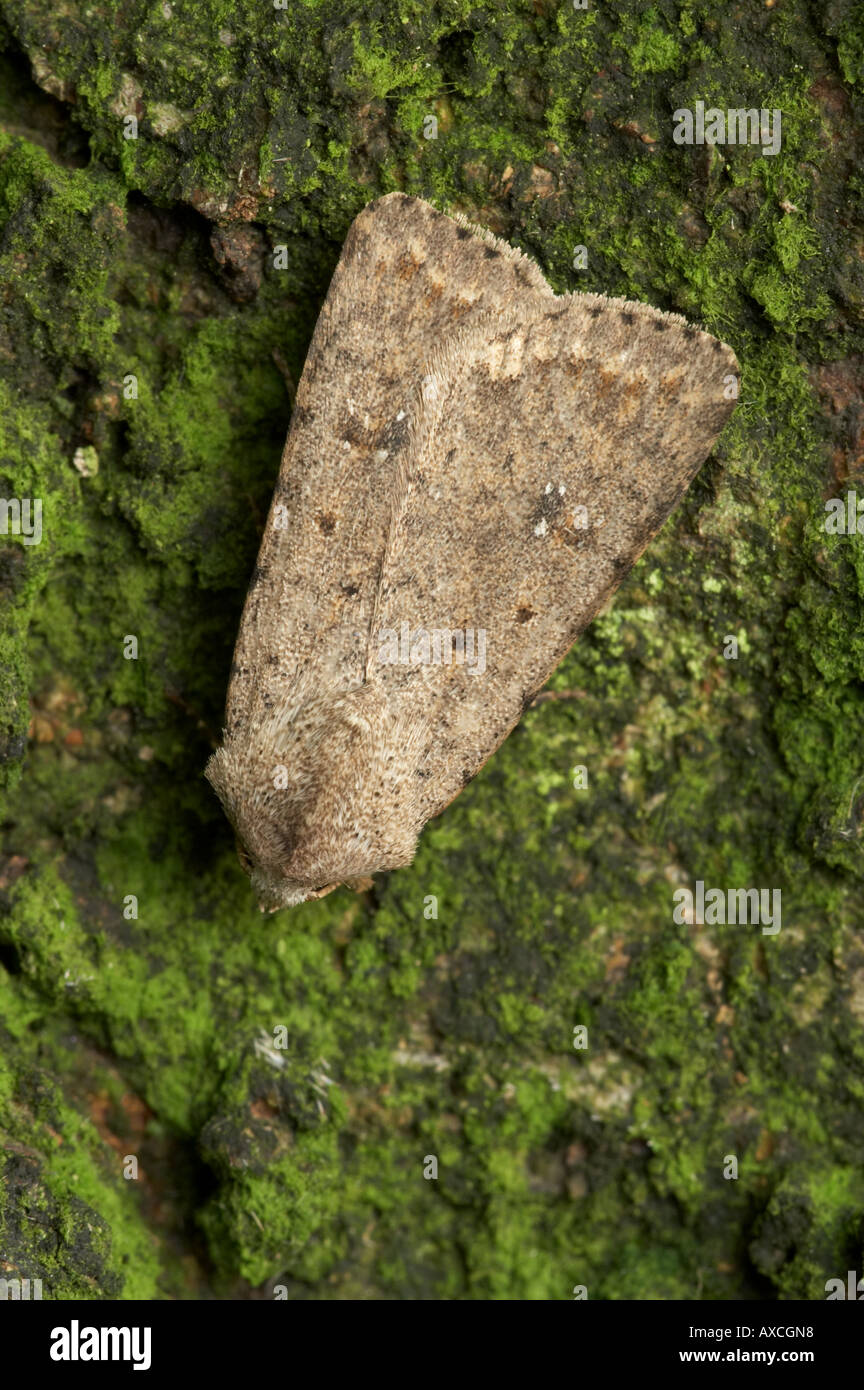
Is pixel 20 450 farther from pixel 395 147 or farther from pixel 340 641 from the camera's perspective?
pixel 395 147

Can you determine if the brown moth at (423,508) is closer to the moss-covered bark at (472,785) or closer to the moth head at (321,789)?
the moth head at (321,789)

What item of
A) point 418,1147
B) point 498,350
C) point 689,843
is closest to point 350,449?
point 498,350

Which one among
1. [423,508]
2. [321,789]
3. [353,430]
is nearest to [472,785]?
[321,789]

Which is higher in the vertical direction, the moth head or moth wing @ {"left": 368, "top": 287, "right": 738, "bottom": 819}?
moth wing @ {"left": 368, "top": 287, "right": 738, "bottom": 819}

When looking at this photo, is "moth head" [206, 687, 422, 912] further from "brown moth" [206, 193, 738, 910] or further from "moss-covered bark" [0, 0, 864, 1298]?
"moss-covered bark" [0, 0, 864, 1298]

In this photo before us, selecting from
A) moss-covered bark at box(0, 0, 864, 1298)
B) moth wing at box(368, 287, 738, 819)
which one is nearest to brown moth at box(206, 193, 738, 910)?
moth wing at box(368, 287, 738, 819)

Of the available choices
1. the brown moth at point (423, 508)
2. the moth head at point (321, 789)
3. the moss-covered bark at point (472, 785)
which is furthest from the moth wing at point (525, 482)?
the moss-covered bark at point (472, 785)
